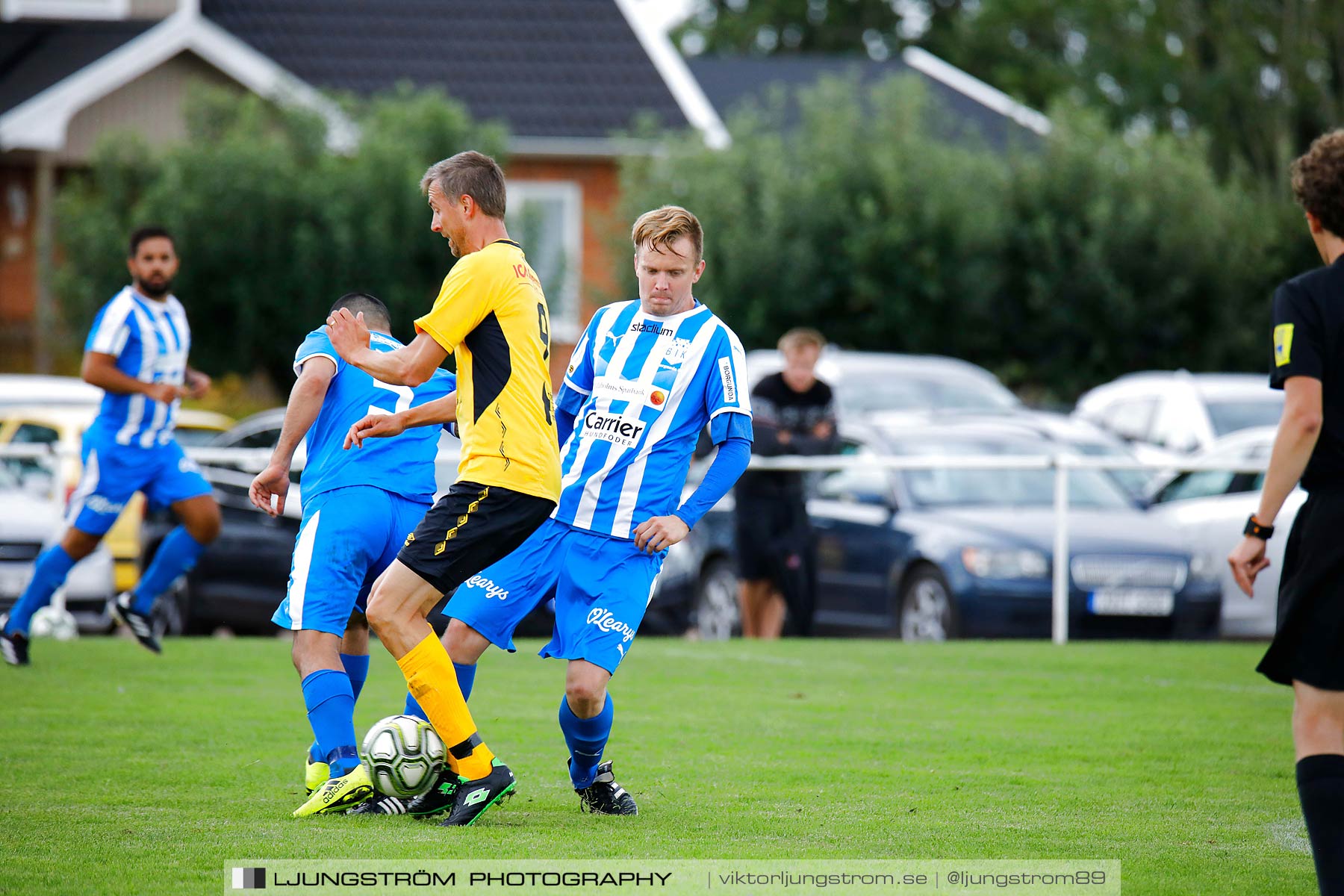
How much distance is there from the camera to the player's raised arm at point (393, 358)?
5.58 m

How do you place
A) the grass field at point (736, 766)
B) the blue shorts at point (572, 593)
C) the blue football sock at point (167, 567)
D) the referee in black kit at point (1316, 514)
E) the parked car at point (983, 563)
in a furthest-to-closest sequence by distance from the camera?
1. the parked car at point (983, 563)
2. the blue football sock at point (167, 567)
3. the blue shorts at point (572, 593)
4. the grass field at point (736, 766)
5. the referee in black kit at point (1316, 514)

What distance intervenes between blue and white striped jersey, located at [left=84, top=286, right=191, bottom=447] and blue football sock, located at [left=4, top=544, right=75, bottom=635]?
80 cm

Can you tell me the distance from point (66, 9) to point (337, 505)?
82.2ft

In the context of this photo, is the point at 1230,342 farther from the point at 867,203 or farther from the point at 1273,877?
the point at 1273,877

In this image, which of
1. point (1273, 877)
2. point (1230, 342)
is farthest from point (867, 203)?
point (1273, 877)

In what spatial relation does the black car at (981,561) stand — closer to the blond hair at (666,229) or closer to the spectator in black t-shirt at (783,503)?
the spectator in black t-shirt at (783,503)

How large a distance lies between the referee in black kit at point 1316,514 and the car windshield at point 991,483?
349 inches

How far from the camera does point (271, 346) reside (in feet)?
75.1

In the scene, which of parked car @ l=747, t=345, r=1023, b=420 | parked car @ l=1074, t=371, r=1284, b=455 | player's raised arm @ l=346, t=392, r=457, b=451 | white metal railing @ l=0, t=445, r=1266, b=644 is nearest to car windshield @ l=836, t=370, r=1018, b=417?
parked car @ l=747, t=345, r=1023, b=420

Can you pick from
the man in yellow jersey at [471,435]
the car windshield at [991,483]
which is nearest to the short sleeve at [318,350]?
the man in yellow jersey at [471,435]

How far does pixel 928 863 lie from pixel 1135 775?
2.18 metres

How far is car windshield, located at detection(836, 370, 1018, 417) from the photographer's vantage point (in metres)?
17.7

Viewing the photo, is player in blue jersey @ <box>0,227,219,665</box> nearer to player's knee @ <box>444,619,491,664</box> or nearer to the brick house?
player's knee @ <box>444,619,491,664</box>

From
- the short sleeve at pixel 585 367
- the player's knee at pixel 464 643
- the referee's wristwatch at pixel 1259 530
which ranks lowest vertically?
the player's knee at pixel 464 643
